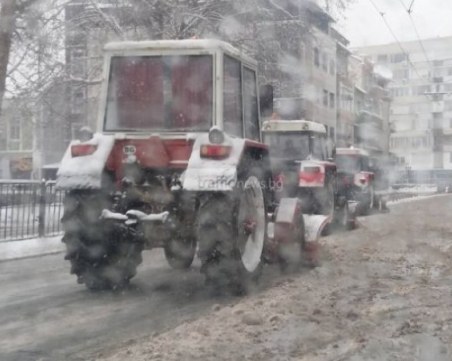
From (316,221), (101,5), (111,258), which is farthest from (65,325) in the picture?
(101,5)

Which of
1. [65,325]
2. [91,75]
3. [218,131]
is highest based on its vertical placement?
[91,75]

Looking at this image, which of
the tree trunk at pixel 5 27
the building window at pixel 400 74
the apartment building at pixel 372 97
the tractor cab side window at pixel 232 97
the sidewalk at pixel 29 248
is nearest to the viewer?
the tractor cab side window at pixel 232 97

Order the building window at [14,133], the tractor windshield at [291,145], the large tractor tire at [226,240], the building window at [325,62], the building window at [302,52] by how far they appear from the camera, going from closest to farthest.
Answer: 1. the large tractor tire at [226,240]
2. the tractor windshield at [291,145]
3. the building window at [325,62]
4. the building window at [302,52]
5. the building window at [14,133]

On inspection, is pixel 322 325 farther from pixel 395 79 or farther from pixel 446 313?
pixel 395 79

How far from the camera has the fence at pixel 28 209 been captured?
38.5 ft

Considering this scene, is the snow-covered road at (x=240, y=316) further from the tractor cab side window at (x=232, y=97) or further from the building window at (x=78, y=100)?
the building window at (x=78, y=100)

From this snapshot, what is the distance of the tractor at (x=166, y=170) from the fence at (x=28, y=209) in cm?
477

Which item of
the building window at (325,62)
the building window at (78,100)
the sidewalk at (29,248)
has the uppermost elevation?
the building window at (325,62)

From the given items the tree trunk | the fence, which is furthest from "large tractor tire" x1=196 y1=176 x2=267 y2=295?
the tree trunk

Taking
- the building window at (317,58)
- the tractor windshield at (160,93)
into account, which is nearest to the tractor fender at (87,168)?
the tractor windshield at (160,93)

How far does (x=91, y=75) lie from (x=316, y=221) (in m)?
10.8

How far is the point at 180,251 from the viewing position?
7973 mm

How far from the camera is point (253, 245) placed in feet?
24.7

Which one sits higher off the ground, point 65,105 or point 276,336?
point 65,105
